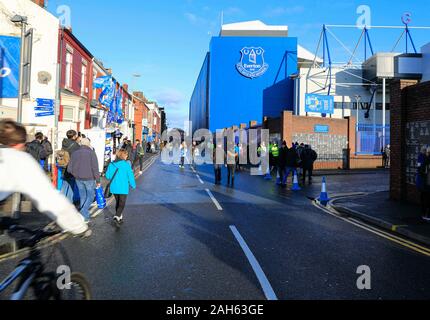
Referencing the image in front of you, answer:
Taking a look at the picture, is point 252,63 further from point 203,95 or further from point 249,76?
point 203,95

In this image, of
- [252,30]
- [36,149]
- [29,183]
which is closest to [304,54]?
[252,30]

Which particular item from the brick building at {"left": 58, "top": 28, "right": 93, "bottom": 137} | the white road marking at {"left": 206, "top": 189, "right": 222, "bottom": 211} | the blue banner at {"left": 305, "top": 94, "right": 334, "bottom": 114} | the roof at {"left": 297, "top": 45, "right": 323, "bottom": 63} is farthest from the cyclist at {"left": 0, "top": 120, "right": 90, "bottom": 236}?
the roof at {"left": 297, "top": 45, "right": 323, "bottom": 63}

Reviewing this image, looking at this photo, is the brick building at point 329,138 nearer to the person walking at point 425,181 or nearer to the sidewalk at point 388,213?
the sidewalk at point 388,213

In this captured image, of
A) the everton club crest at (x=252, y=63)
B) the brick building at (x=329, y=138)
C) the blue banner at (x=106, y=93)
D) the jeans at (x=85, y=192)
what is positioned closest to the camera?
the jeans at (x=85, y=192)

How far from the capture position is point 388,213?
9805mm

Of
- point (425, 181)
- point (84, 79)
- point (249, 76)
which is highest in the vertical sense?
point (249, 76)

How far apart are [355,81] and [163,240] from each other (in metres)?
41.0

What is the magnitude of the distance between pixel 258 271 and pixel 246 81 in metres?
46.3

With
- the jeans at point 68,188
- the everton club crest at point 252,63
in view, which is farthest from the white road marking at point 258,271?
the everton club crest at point 252,63

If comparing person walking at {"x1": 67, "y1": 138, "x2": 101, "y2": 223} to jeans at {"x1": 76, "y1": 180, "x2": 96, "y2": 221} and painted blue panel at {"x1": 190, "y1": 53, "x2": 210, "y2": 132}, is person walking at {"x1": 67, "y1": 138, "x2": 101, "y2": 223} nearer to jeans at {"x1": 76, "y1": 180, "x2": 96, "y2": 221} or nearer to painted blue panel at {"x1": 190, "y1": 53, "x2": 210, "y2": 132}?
jeans at {"x1": 76, "y1": 180, "x2": 96, "y2": 221}

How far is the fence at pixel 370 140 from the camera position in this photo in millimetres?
27406

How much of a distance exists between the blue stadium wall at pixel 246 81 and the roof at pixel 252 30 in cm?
742

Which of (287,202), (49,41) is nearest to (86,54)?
(49,41)
